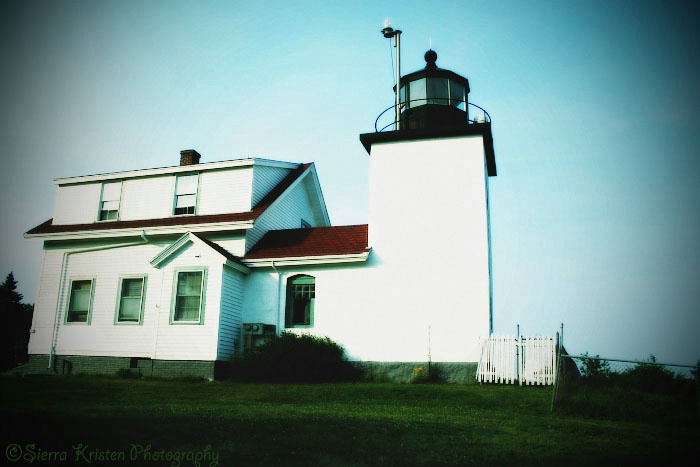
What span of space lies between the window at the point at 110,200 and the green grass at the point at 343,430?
403 inches

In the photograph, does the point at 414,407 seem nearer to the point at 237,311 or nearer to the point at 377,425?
the point at 377,425

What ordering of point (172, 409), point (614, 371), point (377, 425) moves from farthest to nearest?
point (614, 371) < point (172, 409) < point (377, 425)

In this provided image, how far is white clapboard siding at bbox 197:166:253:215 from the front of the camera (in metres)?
20.0

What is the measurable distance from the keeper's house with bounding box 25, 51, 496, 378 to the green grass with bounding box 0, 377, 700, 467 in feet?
14.7

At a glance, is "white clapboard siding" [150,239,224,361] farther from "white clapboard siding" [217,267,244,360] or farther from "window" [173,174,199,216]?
"window" [173,174,199,216]

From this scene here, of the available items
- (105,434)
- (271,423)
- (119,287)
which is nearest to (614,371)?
(271,423)

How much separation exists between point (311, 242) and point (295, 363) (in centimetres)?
469

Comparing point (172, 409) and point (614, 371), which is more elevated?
point (614, 371)

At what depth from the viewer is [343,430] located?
841 centimetres

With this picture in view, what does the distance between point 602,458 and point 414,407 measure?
4764 millimetres

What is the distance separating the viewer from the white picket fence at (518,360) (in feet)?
47.2

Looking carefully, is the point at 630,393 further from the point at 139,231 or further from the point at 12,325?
the point at 12,325

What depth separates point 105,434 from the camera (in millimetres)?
Result: 7926

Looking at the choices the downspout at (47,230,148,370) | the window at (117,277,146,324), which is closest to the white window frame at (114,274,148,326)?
the window at (117,277,146,324)
